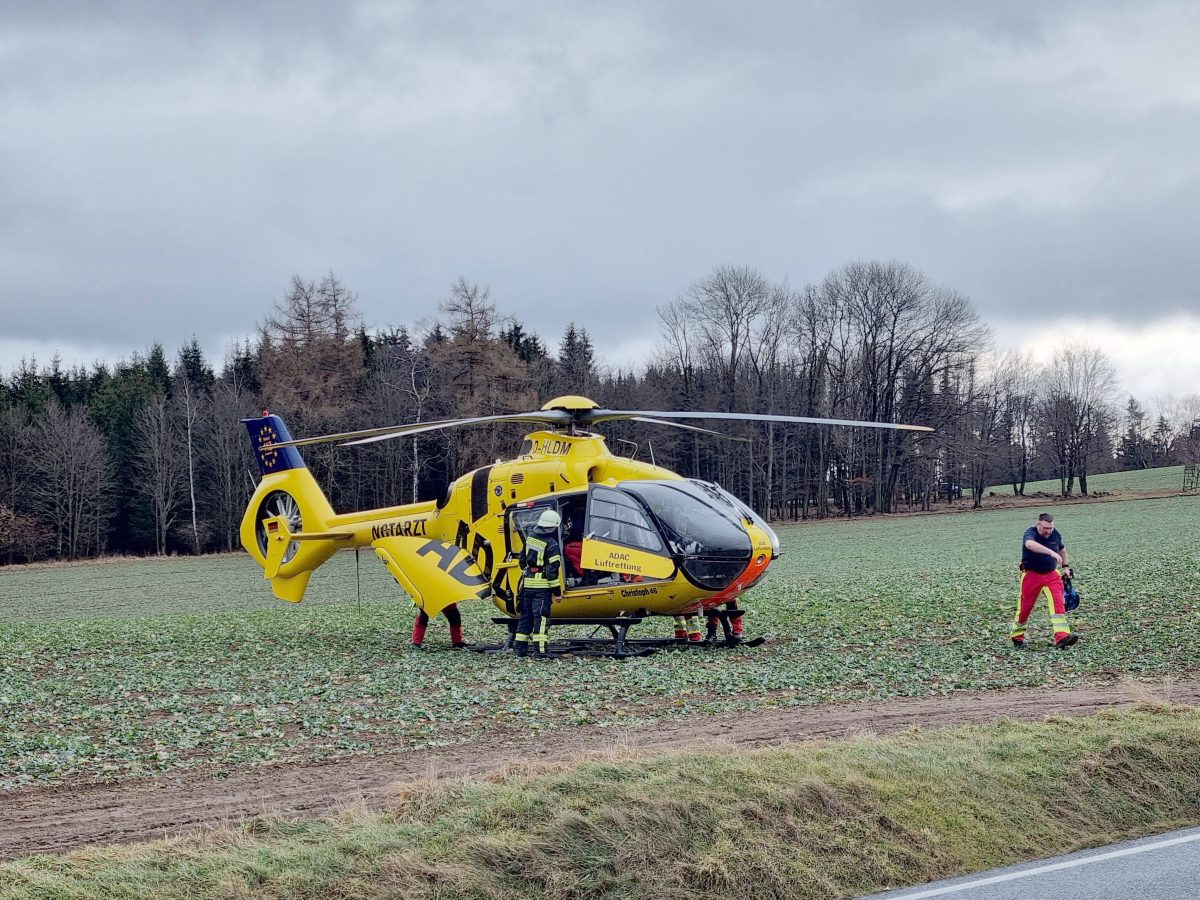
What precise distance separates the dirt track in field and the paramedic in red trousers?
2836mm

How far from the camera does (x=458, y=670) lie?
15367 millimetres

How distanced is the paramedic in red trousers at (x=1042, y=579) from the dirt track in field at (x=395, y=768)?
2.84 meters

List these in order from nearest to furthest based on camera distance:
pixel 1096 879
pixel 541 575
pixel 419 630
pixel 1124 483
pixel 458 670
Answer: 1. pixel 1096 879
2. pixel 458 670
3. pixel 541 575
4. pixel 419 630
5. pixel 1124 483

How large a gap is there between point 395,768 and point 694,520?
6.83m

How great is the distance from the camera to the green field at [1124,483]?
8181cm

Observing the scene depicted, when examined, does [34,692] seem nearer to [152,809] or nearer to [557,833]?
[152,809]

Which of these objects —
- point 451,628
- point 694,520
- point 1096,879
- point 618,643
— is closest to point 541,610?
point 618,643

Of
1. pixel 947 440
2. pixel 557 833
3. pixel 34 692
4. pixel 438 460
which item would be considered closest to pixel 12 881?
pixel 557 833

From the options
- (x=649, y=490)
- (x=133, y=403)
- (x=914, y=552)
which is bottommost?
(x=914, y=552)

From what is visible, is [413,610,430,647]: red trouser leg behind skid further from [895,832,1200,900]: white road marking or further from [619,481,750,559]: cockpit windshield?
[895,832,1200,900]: white road marking

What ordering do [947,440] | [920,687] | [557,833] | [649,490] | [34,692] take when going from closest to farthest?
[557,833] < [920,687] < [34,692] < [649,490] < [947,440]

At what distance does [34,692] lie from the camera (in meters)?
14.2

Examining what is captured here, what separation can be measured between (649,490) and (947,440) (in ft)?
216

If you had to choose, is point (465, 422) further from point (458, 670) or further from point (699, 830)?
point (699, 830)
